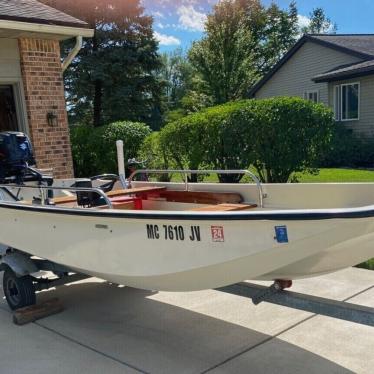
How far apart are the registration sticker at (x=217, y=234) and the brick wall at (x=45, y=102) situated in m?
6.05

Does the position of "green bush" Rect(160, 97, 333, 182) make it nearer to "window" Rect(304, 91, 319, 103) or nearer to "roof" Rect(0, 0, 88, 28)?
"roof" Rect(0, 0, 88, 28)

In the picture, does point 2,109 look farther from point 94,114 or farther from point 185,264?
point 94,114

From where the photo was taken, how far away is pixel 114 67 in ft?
100

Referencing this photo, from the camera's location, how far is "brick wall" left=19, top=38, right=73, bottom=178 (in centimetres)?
849

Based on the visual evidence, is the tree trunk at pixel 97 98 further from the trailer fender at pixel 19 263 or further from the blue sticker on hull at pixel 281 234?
the blue sticker on hull at pixel 281 234

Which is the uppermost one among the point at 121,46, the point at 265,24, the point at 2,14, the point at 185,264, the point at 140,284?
the point at 265,24

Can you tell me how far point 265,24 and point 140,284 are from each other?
44.2 meters

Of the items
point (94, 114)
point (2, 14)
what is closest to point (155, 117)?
point (94, 114)

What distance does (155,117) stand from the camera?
33.4 m

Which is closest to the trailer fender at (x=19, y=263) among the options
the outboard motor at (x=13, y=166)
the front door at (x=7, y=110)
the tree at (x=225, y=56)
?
the outboard motor at (x=13, y=166)

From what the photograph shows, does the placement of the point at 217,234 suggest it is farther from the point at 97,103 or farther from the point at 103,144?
the point at 97,103

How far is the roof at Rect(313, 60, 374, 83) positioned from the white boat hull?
1500 centimetres

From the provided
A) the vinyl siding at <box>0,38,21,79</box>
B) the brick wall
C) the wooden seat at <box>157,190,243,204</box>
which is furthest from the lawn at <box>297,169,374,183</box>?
the wooden seat at <box>157,190,243,204</box>

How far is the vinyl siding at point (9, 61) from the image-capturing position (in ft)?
27.1
